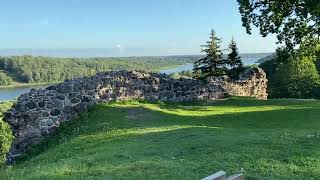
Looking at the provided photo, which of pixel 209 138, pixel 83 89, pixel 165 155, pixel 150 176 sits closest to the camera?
pixel 150 176

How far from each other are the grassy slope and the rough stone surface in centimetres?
63

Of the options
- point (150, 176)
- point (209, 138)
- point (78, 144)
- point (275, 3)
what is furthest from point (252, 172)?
point (275, 3)

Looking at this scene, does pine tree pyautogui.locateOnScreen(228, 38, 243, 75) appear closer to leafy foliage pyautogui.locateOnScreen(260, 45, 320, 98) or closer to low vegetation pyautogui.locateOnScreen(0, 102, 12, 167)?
leafy foliage pyautogui.locateOnScreen(260, 45, 320, 98)

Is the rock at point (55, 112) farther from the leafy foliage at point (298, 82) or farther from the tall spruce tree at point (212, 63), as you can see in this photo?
the leafy foliage at point (298, 82)

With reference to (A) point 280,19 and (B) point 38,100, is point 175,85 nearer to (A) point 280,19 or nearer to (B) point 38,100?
(A) point 280,19

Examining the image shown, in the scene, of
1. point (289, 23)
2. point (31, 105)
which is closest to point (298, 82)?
point (289, 23)

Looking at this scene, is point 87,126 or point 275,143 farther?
point 87,126

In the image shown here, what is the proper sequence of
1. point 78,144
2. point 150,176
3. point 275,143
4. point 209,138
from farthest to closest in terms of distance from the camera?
1. point 78,144
2. point 209,138
3. point 275,143
4. point 150,176

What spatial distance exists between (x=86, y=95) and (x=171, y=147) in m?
8.74

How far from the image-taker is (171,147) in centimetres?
1212

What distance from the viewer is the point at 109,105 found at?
67.6 ft

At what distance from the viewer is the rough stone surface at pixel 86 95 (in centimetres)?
1808

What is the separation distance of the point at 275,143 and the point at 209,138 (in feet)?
6.07

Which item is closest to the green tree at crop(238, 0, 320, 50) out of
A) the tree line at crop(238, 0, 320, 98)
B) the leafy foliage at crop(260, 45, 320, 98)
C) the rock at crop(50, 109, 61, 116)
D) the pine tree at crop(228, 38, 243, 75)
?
the tree line at crop(238, 0, 320, 98)
